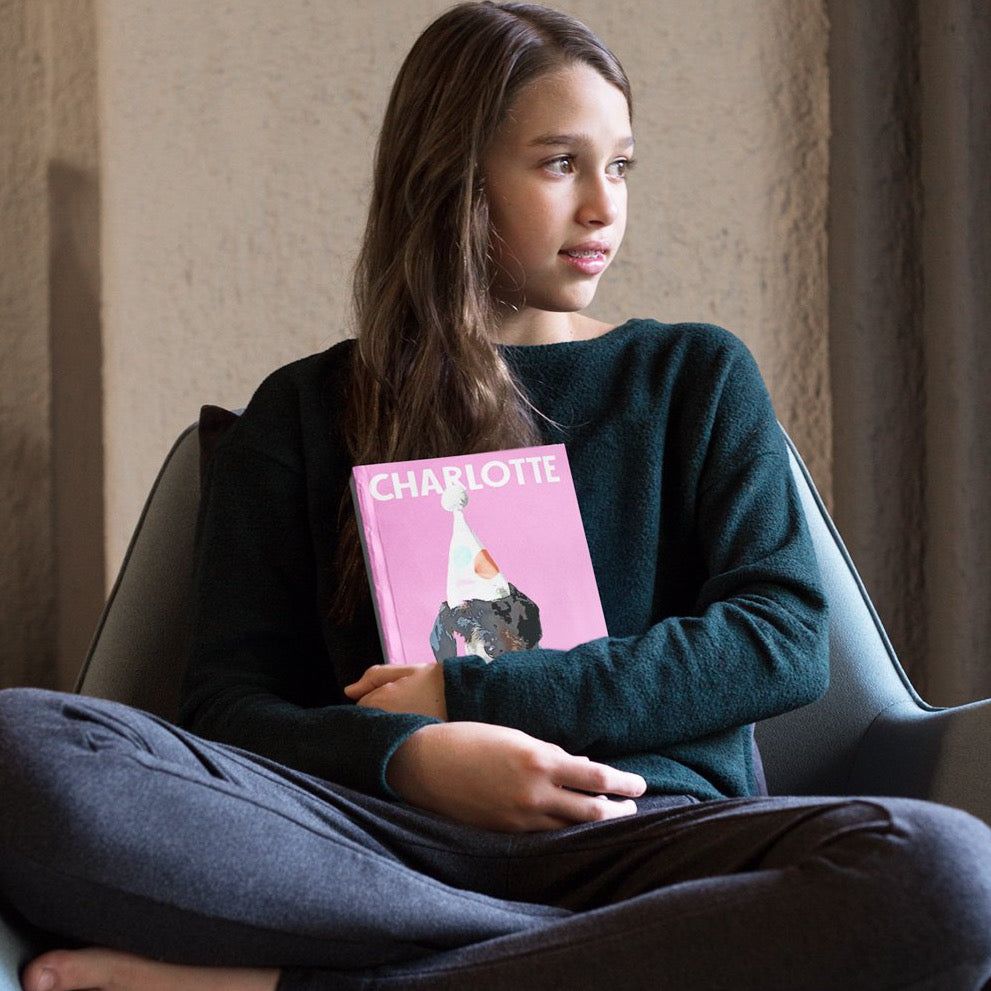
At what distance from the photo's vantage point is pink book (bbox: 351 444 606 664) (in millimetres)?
1052

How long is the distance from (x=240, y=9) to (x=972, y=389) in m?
0.93

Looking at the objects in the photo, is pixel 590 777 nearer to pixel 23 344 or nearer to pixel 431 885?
pixel 431 885

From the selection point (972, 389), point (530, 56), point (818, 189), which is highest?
point (530, 56)

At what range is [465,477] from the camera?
109cm

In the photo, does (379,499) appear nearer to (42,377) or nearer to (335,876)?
(335,876)

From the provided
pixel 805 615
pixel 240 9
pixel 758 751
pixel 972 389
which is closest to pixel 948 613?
pixel 972 389

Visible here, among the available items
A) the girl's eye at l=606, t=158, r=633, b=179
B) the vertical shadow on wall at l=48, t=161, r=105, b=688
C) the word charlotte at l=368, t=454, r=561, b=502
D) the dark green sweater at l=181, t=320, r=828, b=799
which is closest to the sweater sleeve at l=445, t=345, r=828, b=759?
the dark green sweater at l=181, t=320, r=828, b=799

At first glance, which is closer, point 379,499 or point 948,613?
point 379,499

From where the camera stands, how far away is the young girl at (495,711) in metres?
0.77

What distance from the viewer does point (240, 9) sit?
5.14 feet

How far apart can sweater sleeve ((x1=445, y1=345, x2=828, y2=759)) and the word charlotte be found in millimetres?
121

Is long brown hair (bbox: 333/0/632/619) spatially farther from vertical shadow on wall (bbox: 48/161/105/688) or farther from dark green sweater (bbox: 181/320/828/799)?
vertical shadow on wall (bbox: 48/161/105/688)

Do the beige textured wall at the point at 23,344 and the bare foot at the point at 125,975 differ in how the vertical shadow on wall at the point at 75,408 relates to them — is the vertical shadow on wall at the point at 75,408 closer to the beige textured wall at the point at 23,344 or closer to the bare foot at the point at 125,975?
the beige textured wall at the point at 23,344

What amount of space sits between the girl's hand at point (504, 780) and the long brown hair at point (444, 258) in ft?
0.73
